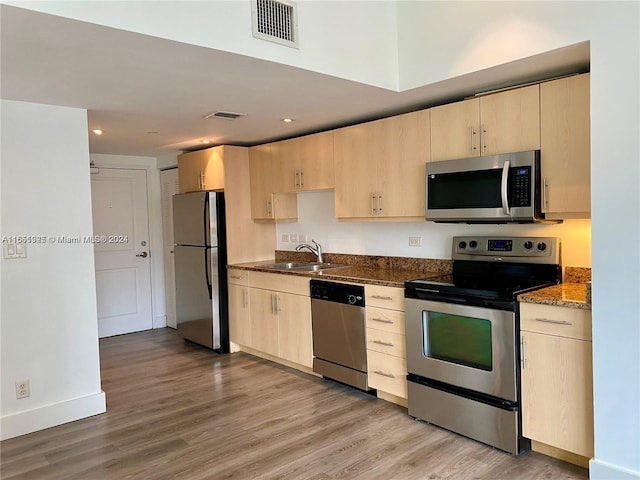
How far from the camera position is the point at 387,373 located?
10.8 feet

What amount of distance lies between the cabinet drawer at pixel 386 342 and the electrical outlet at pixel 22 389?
2.34m

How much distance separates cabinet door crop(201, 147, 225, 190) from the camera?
188 inches

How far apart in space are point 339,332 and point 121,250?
349cm

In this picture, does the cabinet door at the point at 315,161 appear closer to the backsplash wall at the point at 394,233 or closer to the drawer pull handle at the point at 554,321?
the backsplash wall at the point at 394,233

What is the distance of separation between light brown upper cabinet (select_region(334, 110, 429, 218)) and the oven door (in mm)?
812

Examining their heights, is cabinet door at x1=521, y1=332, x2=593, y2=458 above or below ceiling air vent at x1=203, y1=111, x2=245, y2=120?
below

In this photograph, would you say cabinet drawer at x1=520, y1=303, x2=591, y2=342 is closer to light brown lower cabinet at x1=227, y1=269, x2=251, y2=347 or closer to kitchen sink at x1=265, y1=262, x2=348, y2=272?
kitchen sink at x1=265, y1=262, x2=348, y2=272

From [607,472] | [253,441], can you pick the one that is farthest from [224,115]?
[607,472]

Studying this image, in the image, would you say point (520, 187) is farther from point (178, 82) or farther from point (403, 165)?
point (178, 82)

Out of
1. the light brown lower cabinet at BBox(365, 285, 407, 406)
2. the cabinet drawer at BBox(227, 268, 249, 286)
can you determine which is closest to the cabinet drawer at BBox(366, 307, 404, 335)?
the light brown lower cabinet at BBox(365, 285, 407, 406)

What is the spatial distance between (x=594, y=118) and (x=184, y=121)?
9.59 ft

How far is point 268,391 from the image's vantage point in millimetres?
3705

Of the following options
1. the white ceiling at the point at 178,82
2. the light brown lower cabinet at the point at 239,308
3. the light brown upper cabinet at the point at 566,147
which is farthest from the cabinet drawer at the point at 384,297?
the light brown lower cabinet at the point at 239,308

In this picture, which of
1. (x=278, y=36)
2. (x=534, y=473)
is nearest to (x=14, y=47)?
(x=278, y=36)
